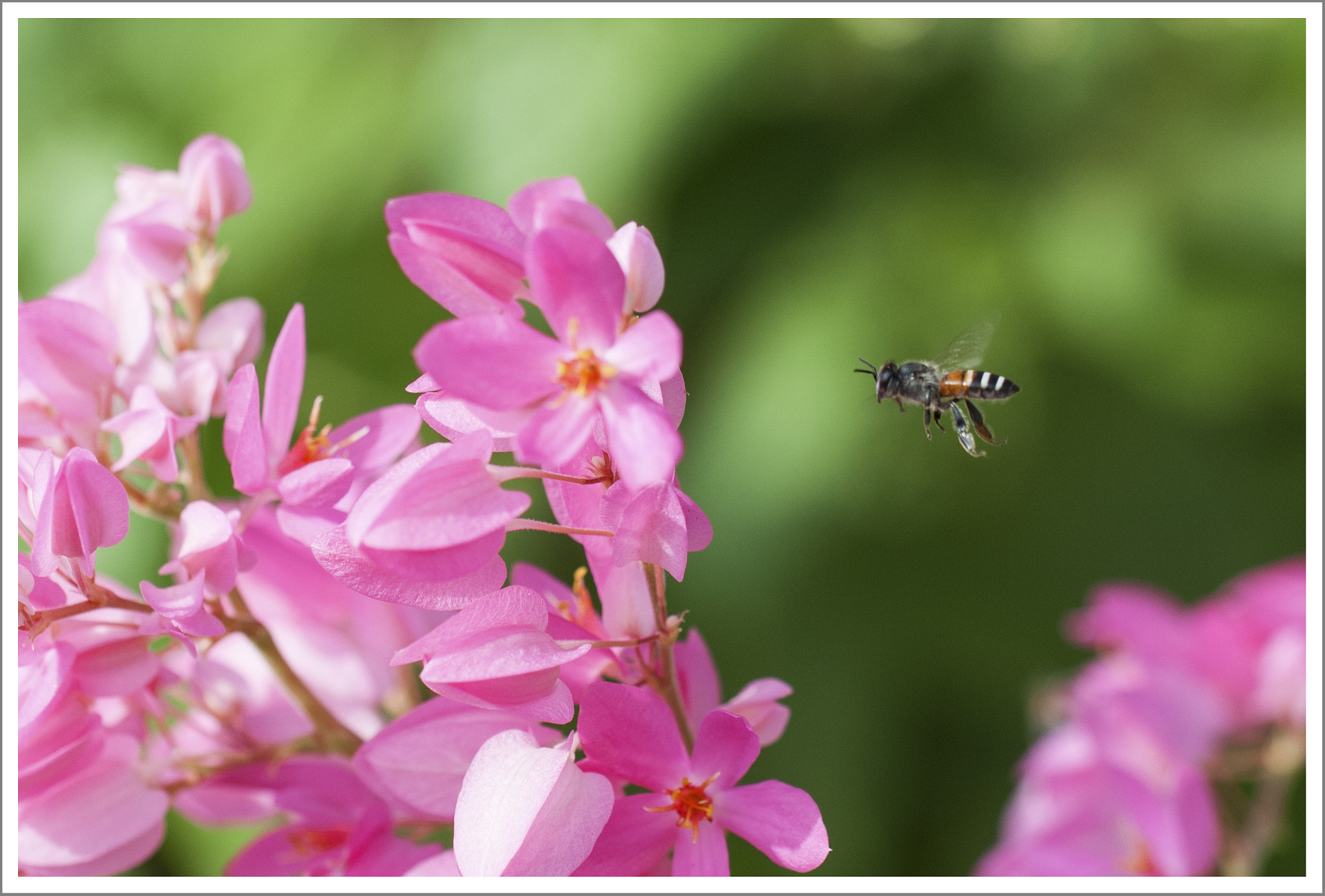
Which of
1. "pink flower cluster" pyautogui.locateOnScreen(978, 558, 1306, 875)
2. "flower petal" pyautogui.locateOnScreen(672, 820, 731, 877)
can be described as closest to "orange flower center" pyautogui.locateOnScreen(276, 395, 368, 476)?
"flower petal" pyautogui.locateOnScreen(672, 820, 731, 877)

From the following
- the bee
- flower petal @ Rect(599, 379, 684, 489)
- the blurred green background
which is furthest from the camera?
the blurred green background

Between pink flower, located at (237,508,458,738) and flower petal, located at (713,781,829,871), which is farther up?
flower petal, located at (713,781,829,871)

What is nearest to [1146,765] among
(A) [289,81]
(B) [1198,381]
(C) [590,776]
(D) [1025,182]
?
(C) [590,776]

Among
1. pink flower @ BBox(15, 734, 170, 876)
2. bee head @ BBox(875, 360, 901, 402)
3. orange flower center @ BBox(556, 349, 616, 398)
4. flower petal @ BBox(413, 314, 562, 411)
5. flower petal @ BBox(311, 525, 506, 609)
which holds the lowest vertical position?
pink flower @ BBox(15, 734, 170, 876)

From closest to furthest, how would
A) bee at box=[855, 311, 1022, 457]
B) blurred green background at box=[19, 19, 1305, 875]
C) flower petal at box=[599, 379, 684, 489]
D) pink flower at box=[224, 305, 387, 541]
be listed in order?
flower petal at box=[599, 379, 684, 489]
pink flower at box=[224, 305, 387, 541]
bee at box=[855, 311, 1022, 457]
blurred green background at box=[19, 19, 1305, 875]

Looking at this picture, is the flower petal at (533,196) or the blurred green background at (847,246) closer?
the flower petal at (533,196)

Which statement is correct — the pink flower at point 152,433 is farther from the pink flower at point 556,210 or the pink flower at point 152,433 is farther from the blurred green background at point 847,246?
the blurred green background at point 847,246

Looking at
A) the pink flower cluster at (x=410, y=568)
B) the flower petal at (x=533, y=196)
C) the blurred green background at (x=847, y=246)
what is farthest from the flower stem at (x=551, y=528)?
the blurred green background at (x=847, y=246)

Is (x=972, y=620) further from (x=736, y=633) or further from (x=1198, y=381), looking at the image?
(x=1198, y=381)

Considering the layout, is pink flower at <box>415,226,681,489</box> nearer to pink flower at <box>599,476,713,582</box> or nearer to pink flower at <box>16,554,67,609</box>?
pink flower at <box>599,476,713,582</box>
